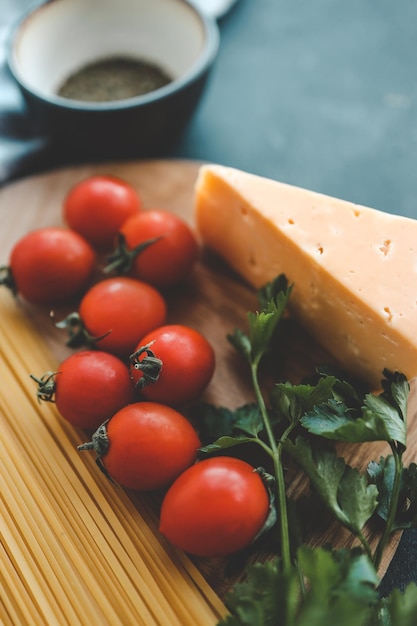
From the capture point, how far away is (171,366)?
121 cm

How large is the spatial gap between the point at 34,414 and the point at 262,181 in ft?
2.23

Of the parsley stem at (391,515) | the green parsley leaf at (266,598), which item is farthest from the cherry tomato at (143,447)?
the parsley stem at (391,515)

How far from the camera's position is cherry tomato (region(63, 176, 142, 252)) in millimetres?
1508

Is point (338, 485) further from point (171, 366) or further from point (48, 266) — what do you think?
point (48, 266)

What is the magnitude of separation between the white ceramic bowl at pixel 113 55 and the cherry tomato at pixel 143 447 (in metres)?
0.75

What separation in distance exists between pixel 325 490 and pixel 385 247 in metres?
0.48

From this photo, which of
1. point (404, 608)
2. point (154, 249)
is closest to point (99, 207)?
point (154, 249)

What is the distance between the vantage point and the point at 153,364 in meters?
1.18

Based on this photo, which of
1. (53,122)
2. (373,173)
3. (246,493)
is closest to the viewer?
(246,493)

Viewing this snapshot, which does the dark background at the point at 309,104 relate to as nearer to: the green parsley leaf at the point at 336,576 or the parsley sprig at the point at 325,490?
the parsley sprig at the point at 325,490

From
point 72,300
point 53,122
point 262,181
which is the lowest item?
point 72,300

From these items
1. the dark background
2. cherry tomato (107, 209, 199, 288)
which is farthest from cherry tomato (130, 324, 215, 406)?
the dark background

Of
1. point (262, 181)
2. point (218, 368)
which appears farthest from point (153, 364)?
point (262, 181)

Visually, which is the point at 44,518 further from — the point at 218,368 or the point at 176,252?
the point at 176,252
